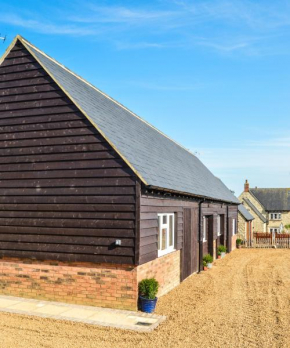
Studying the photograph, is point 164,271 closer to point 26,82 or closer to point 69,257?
point 69,257

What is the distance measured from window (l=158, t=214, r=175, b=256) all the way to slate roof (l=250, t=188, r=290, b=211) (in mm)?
48484

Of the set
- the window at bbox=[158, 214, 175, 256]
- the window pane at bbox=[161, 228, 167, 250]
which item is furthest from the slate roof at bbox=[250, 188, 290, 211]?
the window pane at bbox=[161, 228, 167, 250]

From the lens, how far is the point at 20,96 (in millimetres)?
11984

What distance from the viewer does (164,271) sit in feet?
40.1

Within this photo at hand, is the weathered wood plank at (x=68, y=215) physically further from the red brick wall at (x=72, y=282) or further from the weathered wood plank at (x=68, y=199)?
the red brick wall at (x=72, y=282)

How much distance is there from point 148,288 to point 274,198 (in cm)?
5409

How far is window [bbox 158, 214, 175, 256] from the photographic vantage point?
12.0m

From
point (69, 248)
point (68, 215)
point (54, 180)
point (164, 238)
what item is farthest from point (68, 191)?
point (164, 238)

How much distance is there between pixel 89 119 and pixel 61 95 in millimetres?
1469

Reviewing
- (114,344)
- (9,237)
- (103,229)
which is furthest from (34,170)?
(114,344)

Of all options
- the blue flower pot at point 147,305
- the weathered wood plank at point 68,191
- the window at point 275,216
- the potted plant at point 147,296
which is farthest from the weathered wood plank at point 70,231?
the window at point 275,216

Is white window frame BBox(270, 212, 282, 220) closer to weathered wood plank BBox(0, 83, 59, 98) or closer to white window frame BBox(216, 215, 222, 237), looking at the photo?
white window frame BBox(216, 215, 222, 237)

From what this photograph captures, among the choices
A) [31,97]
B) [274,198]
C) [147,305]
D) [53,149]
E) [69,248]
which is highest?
[31,97]

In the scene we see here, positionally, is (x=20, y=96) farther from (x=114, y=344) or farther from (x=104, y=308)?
(x=114, y=344)
